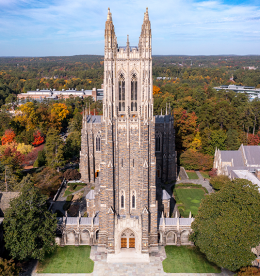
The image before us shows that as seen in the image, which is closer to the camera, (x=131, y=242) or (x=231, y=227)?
(x=231, y=227)

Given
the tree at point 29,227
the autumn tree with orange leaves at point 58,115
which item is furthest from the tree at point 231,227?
the autumn tree with orange leaves at point 58,115

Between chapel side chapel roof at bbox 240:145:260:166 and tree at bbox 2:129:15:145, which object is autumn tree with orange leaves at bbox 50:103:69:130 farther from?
chapel side chapel roof at bbox 240:145:260:166

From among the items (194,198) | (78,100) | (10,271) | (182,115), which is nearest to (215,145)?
(182,115)

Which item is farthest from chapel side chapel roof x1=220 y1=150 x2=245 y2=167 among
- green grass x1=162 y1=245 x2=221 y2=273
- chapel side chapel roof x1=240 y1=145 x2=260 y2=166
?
green grass x1=162 y1=245 x2=221 y2=273

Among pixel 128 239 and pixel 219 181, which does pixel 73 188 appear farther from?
pixel 219 181

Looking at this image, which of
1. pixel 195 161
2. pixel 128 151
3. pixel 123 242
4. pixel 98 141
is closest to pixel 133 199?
pixel 123 242

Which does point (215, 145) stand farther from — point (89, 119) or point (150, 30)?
point (150, 30)
